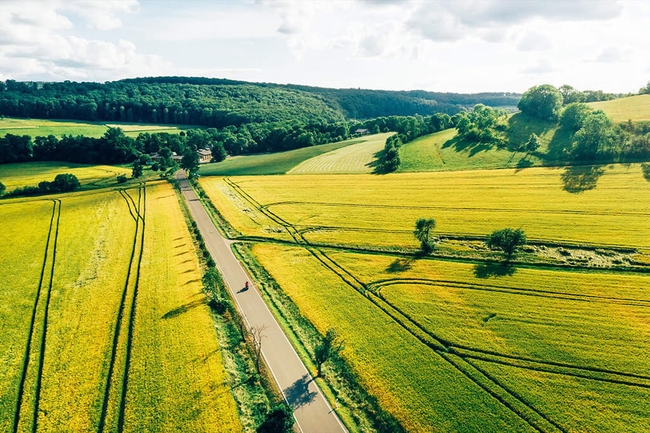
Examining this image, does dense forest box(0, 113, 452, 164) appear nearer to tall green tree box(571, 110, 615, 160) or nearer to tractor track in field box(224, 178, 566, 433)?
tall green tree box(571, 110, 615, 160)

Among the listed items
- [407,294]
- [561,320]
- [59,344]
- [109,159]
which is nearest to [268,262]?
→ [407,294]

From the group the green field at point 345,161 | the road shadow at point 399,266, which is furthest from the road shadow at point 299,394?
the green field at point 345,161

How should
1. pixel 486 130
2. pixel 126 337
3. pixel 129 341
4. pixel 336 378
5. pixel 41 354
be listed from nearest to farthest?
1. pixel 336 378
2. pixel 41 354
3. pixel 129 341
4. pixel 126 337
5. pixel 486 130

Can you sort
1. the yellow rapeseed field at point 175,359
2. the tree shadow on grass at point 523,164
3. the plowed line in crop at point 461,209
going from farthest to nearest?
1. the tree shadow on grass at point 523,164
2. the plowed line in crop at point 461,209
3. the yellow rapeseed field at point 175,359

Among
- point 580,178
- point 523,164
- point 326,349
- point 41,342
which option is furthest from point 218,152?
point 326,349

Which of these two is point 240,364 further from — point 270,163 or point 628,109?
point 628,109

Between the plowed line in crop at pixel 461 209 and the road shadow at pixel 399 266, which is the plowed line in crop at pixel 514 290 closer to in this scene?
the road shadow at pixel 399 266
